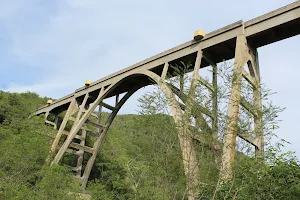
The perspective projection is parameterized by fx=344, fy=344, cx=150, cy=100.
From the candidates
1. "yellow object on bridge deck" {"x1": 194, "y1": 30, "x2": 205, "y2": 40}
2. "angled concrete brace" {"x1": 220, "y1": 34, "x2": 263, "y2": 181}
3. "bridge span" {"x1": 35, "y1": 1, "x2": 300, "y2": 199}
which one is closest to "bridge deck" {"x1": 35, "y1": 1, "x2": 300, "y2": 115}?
"bridge span" {"x1": 35, "y1": 1, "x2": 300, "y2": 199}

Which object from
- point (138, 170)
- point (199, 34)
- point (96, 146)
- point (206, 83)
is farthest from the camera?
point (96, 146)

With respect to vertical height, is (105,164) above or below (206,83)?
below

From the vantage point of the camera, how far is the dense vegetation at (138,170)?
17.3 ft

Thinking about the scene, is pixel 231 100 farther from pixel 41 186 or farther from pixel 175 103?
pixel 41 186

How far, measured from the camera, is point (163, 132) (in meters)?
6.35

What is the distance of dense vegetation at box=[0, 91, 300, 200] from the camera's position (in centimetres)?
526

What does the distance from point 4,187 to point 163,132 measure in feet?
20.2

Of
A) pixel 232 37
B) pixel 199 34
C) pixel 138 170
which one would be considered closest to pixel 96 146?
pixel 138 170

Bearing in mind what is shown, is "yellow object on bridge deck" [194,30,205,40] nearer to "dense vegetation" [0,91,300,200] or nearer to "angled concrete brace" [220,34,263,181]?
"dense vegetation" [0,91,300,200]

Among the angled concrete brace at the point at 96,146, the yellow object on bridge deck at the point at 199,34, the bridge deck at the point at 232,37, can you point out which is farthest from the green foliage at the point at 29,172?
the yellow object on bridge deck at the point at 199,34

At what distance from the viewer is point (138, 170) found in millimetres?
12062

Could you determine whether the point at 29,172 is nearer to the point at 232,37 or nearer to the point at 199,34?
the point at 199,34

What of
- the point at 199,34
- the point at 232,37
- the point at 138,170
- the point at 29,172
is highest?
the point at 199,34

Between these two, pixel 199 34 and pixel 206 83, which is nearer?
pixel 206 83
